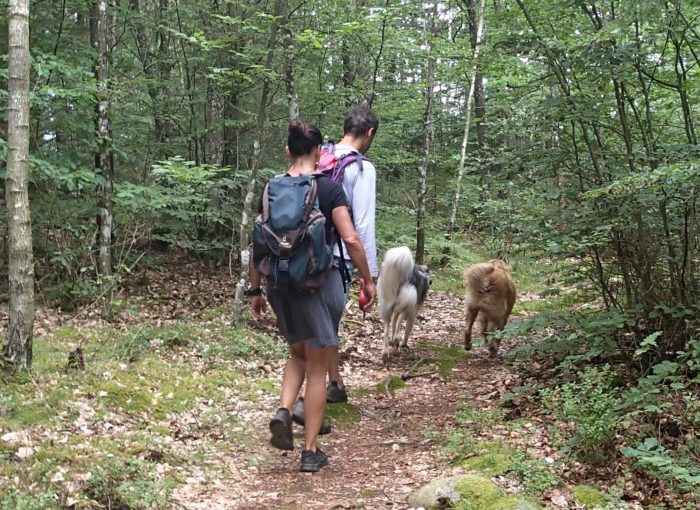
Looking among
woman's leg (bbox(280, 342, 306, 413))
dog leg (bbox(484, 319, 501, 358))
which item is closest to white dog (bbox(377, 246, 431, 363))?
dog leg (bbox(484, 319, 501, 358))

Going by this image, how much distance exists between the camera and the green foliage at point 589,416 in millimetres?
3953

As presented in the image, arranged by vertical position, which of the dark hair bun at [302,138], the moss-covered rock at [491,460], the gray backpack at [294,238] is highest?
the dark hair bun at [302,138]

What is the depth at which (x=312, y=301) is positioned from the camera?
3977 mm

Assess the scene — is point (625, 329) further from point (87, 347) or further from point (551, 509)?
point (87, 347)

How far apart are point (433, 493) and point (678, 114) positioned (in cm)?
539

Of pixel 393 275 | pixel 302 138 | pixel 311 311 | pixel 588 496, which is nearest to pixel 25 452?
pixel 311 311

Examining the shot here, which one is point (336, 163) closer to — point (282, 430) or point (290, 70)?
point (282, 430)

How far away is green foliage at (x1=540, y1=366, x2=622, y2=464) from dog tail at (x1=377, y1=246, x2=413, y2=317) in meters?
2.86

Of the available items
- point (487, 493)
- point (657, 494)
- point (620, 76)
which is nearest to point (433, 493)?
point (487, 493)

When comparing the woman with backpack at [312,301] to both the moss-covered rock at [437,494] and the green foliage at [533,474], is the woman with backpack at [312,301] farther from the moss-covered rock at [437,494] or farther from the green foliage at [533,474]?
the green foliage at [533,474]

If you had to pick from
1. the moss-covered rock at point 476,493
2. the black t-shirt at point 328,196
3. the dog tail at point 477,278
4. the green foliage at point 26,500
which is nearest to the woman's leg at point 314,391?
the black t-shirt at point 328,196

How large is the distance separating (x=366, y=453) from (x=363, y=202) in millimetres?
1939

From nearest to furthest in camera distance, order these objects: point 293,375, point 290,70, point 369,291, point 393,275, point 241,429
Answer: point 369,291, point 293,375, point 241,429, point 393,275, point 290,70

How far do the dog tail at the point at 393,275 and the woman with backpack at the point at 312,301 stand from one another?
318 centimetres
